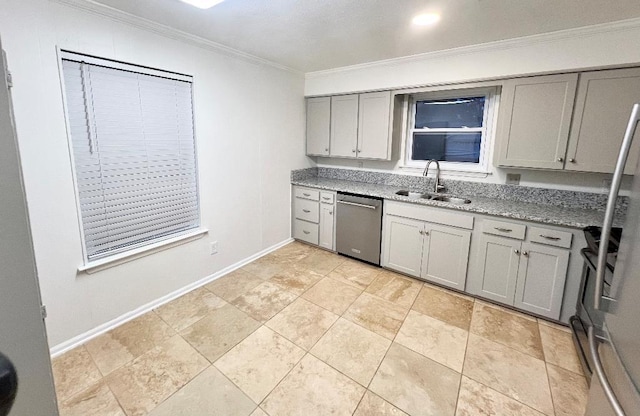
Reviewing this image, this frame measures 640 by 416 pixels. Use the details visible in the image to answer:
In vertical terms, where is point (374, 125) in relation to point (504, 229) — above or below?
above

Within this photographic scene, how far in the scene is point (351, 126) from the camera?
365 cm

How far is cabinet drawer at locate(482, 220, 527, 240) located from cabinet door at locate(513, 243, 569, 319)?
0.11 m

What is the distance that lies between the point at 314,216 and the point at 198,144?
171cm

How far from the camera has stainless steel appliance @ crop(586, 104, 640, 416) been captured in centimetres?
87

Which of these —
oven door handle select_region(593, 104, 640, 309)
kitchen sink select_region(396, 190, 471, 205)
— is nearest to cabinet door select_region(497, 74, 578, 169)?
kitchen sink select_region(396, 190, 471, 205)

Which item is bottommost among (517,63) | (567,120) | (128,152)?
(128,152)

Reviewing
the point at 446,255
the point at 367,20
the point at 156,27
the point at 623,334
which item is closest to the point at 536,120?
the point at 446,255

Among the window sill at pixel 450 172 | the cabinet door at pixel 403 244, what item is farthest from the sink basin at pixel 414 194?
the cabinet door at pixel 403 244

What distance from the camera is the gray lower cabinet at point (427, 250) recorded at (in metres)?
2.79

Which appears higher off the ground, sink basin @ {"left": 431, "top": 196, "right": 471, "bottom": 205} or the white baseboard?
sink basin @ {"left": 431, "top": 196, "right": 471, "bottom": 205}

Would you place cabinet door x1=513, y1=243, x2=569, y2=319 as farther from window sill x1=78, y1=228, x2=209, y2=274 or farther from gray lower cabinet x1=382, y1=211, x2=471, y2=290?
window sill x1=78, y1=228, x2=209, y2=274

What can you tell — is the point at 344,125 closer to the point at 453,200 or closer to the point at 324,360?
the point at 453,200

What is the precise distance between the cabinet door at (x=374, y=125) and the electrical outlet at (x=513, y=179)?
4.07 ft

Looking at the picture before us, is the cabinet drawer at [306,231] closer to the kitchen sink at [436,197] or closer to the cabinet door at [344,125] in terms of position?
the cabinet door at [344,125]
